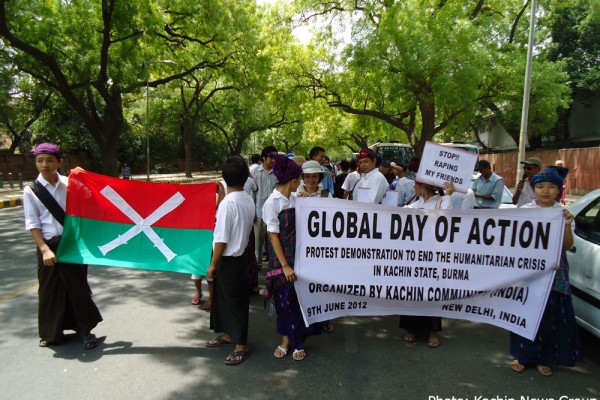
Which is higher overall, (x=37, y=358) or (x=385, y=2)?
(x=385, y=2)

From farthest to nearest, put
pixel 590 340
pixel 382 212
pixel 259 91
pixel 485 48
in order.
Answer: pixel 259 91
pixel 485 48
pixel 590 340
pixel 382 212

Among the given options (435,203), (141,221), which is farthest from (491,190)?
(141,221)

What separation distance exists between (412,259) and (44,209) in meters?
3.20

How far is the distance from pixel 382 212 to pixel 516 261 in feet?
3.81

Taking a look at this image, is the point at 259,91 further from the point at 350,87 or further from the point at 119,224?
the point at 119,224

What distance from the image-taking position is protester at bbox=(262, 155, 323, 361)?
11.3 feet

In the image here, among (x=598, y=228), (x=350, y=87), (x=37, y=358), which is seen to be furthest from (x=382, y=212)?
(x=350, y=87)

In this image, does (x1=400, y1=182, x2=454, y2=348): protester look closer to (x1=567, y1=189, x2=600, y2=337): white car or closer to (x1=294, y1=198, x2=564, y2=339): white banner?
(x1=294, y1=198, x2=564, y2=339): white banner

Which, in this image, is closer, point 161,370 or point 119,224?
point 161,370

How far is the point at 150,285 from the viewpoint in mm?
5566

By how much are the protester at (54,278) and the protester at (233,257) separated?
4.00ft

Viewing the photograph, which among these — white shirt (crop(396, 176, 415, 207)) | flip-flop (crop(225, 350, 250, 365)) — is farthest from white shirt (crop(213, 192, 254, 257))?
white shirt (crop(396, 176, 415, 207))

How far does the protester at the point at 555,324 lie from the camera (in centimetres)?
323

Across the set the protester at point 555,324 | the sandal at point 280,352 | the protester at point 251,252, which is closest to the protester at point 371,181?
the protester at point 251,252
